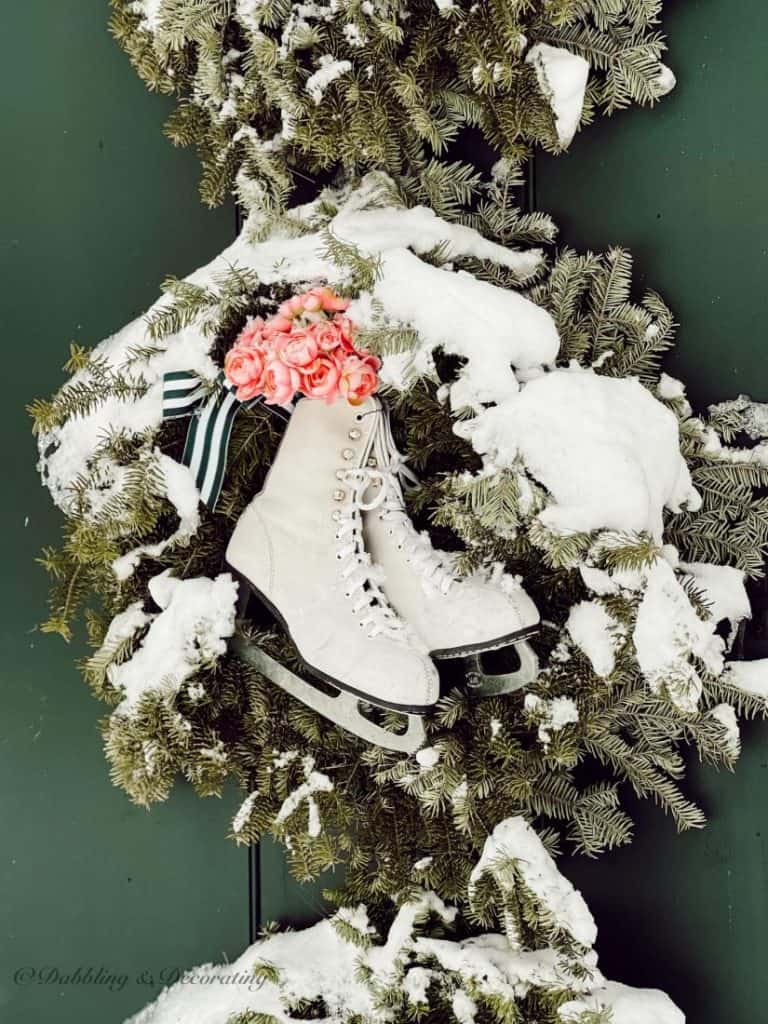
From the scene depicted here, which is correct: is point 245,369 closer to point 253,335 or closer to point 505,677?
point 253,335

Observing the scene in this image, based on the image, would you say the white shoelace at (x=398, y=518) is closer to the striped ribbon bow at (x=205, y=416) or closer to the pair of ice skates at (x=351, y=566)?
the pair of ice skates at (x=351, y=566)

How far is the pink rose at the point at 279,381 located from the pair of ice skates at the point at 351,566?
3.7 inches

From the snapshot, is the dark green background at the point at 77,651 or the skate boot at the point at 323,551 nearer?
the skate boot at the point at 323,551

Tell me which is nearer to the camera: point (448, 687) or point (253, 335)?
point (253, 335)

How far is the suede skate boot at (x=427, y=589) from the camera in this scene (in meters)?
0.92

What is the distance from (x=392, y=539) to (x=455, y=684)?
206mm

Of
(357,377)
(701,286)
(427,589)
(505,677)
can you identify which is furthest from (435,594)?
(701,286)

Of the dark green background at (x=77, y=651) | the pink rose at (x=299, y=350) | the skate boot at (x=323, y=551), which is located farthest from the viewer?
the dark green background at (x=77, y=651)

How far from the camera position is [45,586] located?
3.89 ft

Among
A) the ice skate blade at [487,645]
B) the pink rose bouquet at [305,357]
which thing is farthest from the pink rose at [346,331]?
the ice skate blade at [487,645]

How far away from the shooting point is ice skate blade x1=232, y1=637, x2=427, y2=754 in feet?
3.22

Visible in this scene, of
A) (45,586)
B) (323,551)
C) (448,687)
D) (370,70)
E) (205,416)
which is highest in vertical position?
(370,70)

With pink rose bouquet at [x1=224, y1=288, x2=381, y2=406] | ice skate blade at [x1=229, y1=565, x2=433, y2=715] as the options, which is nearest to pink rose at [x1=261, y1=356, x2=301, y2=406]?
pink rose bouquet at [x1=224, y1=288, x2=381, y2=406]

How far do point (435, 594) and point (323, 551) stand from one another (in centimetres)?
13
